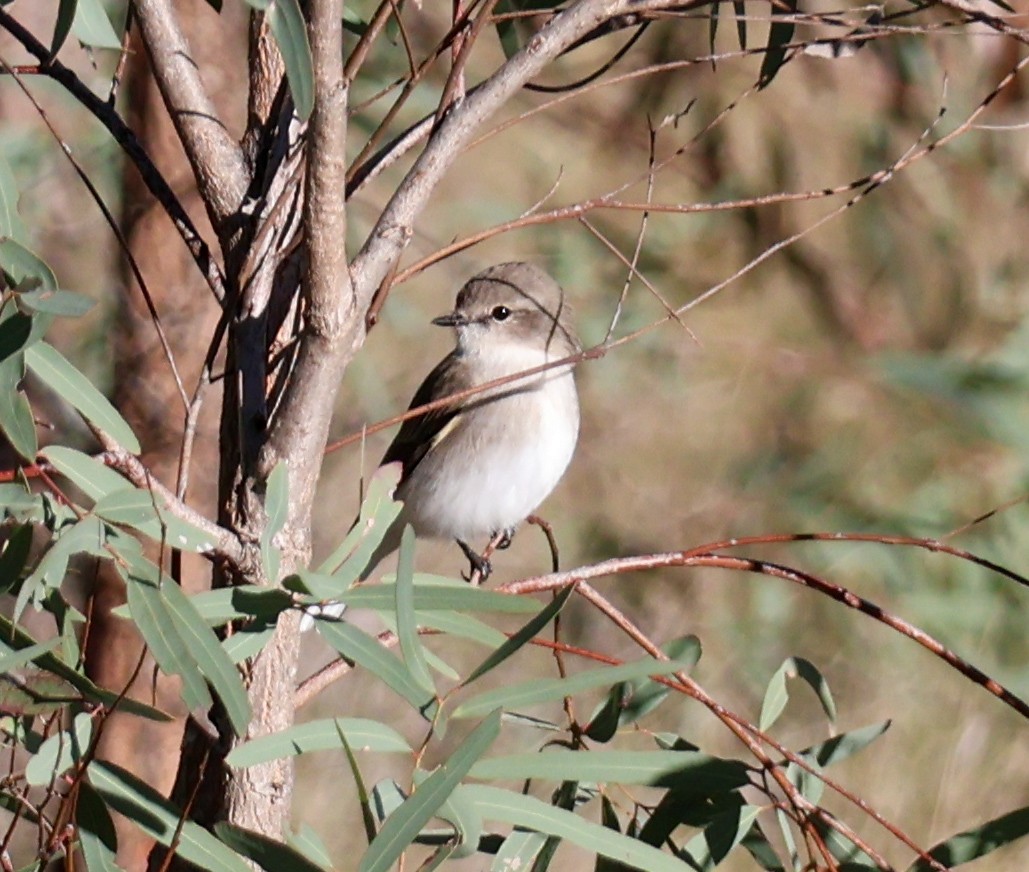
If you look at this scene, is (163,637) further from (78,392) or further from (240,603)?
(78,392)

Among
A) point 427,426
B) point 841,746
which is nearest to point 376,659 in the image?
point 841,746

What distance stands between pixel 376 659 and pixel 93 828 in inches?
13.8

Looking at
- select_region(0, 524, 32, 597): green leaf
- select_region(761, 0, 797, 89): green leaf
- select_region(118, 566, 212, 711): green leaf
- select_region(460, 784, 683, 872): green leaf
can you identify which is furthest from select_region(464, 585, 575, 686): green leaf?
select_region(761, 0, 797, 89): green leaf

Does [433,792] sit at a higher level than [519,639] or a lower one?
lower

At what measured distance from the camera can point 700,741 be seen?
185 inches

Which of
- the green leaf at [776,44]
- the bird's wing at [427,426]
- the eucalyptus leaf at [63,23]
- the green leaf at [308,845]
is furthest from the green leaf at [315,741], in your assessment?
the bird's wing at [427,426]

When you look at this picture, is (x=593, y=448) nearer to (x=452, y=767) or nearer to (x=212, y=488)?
(x=212, y=488)

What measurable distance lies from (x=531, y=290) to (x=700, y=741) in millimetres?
1823

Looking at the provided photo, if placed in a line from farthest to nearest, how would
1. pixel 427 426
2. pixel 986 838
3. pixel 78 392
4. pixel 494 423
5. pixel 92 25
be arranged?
1. pixel 427 426
2. pixel 494 423
3. pixel 986 838
4. pixel 92 25
5. pixel 78 392

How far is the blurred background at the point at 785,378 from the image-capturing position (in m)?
4.59

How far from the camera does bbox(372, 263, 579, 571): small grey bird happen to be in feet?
11.1

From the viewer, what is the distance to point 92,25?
158 cm

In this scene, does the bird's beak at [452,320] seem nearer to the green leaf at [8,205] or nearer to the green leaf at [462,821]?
the green leaf at [8,205]

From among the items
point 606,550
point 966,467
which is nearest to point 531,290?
point 606,550
